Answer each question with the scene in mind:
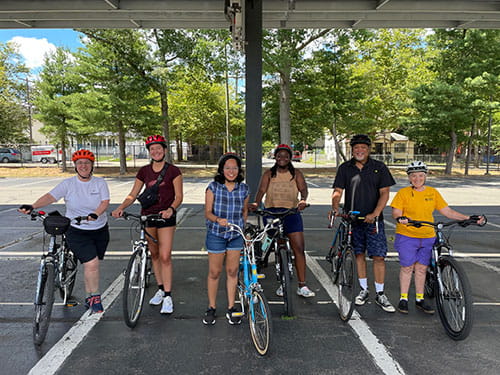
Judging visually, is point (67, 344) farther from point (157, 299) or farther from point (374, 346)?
point (374, 346)

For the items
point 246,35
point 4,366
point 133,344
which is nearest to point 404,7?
point 246,35

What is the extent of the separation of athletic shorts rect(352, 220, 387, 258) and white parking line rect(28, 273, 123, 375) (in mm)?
3060

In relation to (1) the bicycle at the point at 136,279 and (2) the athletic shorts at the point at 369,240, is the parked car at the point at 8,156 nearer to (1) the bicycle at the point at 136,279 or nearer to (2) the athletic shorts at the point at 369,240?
(1) the bicycle at the point at 136,279

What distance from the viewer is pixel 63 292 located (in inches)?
166

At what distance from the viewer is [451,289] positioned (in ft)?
12.0

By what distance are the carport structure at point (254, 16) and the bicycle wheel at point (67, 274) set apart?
3197 millimetres

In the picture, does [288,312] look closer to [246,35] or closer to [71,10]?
[246,35]

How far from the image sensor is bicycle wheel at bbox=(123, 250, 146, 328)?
3637 mm

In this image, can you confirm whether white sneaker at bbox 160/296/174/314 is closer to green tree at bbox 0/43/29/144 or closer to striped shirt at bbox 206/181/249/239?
striped shirt at bbox 206/181/249/239

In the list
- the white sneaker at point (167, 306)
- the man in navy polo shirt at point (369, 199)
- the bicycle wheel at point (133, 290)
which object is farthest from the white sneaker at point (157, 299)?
the man in navy polo shirt at point (369, 199)

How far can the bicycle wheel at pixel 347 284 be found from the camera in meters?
3.83

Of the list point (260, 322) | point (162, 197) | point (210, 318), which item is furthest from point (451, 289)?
point (162, 197)

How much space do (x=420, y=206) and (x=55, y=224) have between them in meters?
3.84

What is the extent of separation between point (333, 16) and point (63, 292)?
781cm
